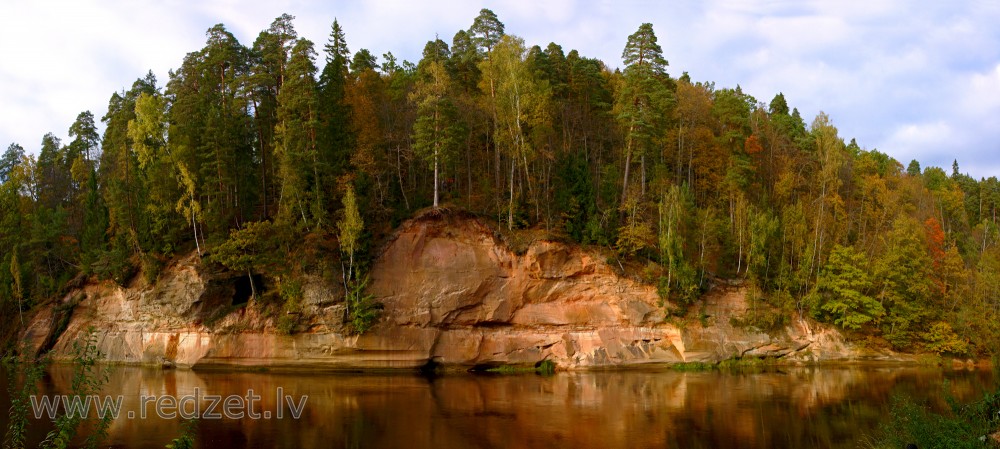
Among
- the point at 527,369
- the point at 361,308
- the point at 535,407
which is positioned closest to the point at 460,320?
the point at 527,369

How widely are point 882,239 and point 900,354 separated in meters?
Result: 8.59

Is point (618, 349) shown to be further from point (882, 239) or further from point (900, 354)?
point (882, 239)

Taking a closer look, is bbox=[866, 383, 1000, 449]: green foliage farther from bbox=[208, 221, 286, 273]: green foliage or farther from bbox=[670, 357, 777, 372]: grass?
bbox=[208, 221, 286, 273]: green foliage

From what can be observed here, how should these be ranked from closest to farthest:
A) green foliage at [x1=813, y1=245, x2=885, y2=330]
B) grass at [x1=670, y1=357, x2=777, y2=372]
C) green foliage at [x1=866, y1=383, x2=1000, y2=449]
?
green foliage at [x1=866, y1=383, x2=1000, y2=449]
grass at [x1=670, y1=357, x2=777, y2=372]
green foliage at [x1=813, y1=245, x2=885, y2=330]

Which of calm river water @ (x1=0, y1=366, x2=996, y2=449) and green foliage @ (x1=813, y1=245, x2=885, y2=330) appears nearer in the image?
calm river water @ (x1=0, y1=366, x2=996, y2=449)

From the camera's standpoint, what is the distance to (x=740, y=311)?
40938 millimetres

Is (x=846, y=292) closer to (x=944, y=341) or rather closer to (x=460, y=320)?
(x=944, y=341)

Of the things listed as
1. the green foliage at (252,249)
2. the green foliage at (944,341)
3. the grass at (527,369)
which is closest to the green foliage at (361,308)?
the green foliage at (252,249)

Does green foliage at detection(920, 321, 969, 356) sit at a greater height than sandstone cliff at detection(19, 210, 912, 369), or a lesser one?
lesser

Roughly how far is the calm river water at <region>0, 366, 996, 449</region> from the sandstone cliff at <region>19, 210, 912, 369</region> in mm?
2270

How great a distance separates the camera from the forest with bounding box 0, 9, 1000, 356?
132 ft

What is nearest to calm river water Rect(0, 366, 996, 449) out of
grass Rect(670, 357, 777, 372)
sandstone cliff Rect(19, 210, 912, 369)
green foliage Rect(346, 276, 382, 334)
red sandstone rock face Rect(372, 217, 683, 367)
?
grass Rect(670, 357, 777, 372)

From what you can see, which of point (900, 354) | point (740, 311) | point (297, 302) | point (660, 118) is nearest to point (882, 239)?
point (900, 354)

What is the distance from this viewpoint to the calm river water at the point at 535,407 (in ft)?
64.7
